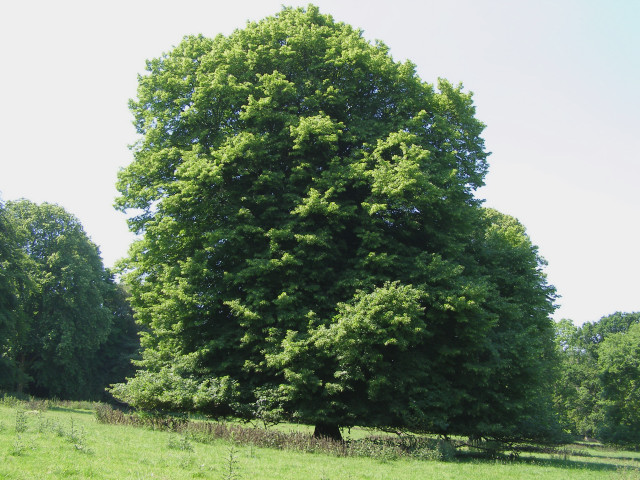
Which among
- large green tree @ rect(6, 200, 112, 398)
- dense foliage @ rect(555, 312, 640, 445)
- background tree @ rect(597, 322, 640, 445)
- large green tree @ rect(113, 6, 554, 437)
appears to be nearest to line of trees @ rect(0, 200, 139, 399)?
large green tree @ rect(6, 200, 112, 398)

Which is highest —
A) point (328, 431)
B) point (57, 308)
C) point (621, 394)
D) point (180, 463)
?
point (57, 308)

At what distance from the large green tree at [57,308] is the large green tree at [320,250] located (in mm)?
27745

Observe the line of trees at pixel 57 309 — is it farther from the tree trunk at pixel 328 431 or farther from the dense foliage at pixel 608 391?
the dense foliage at pixel 608 391

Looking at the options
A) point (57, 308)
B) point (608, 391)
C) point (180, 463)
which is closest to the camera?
point (180, 463)

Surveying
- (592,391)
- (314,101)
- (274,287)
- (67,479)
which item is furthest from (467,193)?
(592,391)

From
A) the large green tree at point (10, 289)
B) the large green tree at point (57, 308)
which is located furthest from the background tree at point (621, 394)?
the large green tree at point (10, 289)

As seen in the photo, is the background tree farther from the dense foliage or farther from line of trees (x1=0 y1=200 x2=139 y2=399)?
line of trees (x1=0 y1=200 x2=139 y2=399)

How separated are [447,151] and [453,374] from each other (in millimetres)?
9119

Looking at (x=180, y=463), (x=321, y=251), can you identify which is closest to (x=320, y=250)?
(x=321, y=251)

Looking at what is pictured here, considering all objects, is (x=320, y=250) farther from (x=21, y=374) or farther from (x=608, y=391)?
(x=608, y=391)

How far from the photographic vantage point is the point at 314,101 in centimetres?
1908

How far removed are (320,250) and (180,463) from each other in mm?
9137

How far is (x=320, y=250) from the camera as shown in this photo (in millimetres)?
17703

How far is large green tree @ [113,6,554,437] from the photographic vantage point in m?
16.2
